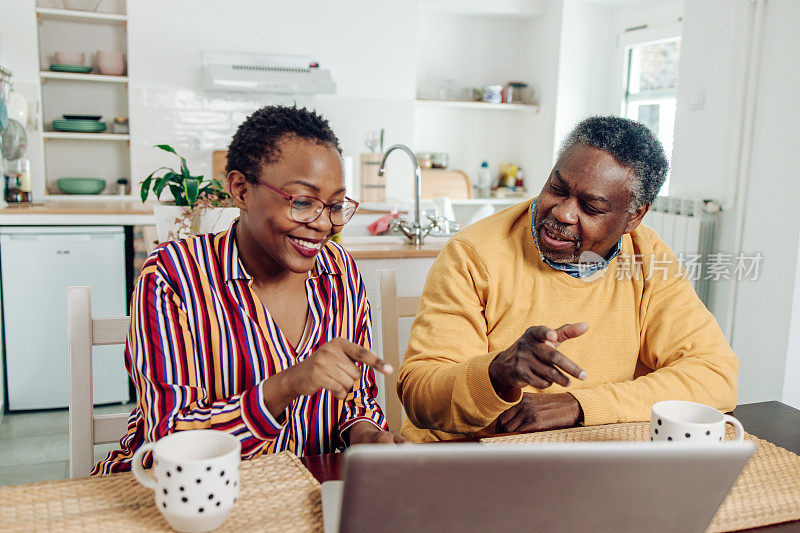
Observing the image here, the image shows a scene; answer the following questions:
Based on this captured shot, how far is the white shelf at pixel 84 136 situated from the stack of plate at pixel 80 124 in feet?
0.09

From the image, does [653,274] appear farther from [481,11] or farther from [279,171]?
[481,11]

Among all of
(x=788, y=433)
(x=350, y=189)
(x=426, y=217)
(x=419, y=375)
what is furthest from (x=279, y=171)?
(x=350, y=189)

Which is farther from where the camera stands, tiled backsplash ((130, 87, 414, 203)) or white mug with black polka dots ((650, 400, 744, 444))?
tiled backsplash ((130, 87, 414, 203))

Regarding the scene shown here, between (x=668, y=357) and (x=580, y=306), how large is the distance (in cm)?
20

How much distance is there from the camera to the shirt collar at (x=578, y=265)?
131 centimetres

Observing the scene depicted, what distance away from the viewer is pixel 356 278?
1241 millimetres

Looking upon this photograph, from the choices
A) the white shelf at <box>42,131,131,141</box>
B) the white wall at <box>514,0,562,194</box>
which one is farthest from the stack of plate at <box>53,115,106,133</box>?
the white wall at <box>514,0,562,194</box>

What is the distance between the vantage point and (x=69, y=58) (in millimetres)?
4242

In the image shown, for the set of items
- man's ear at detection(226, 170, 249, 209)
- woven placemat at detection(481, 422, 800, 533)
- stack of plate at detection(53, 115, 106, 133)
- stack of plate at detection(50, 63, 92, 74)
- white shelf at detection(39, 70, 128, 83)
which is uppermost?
stack of plate at detection(50, 63, 92, 74)

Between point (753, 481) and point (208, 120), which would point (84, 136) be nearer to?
point (208, 120)

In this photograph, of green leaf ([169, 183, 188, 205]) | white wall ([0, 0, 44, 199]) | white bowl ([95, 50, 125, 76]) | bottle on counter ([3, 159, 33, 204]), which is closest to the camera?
green leaf ([169, 183, 188, 205])

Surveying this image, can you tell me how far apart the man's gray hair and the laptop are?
730 millimetres

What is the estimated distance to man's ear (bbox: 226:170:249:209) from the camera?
1071mm

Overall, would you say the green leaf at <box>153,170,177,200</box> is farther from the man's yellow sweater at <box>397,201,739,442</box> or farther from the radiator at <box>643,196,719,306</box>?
the radiator at <box>643,196,719,306</box>
